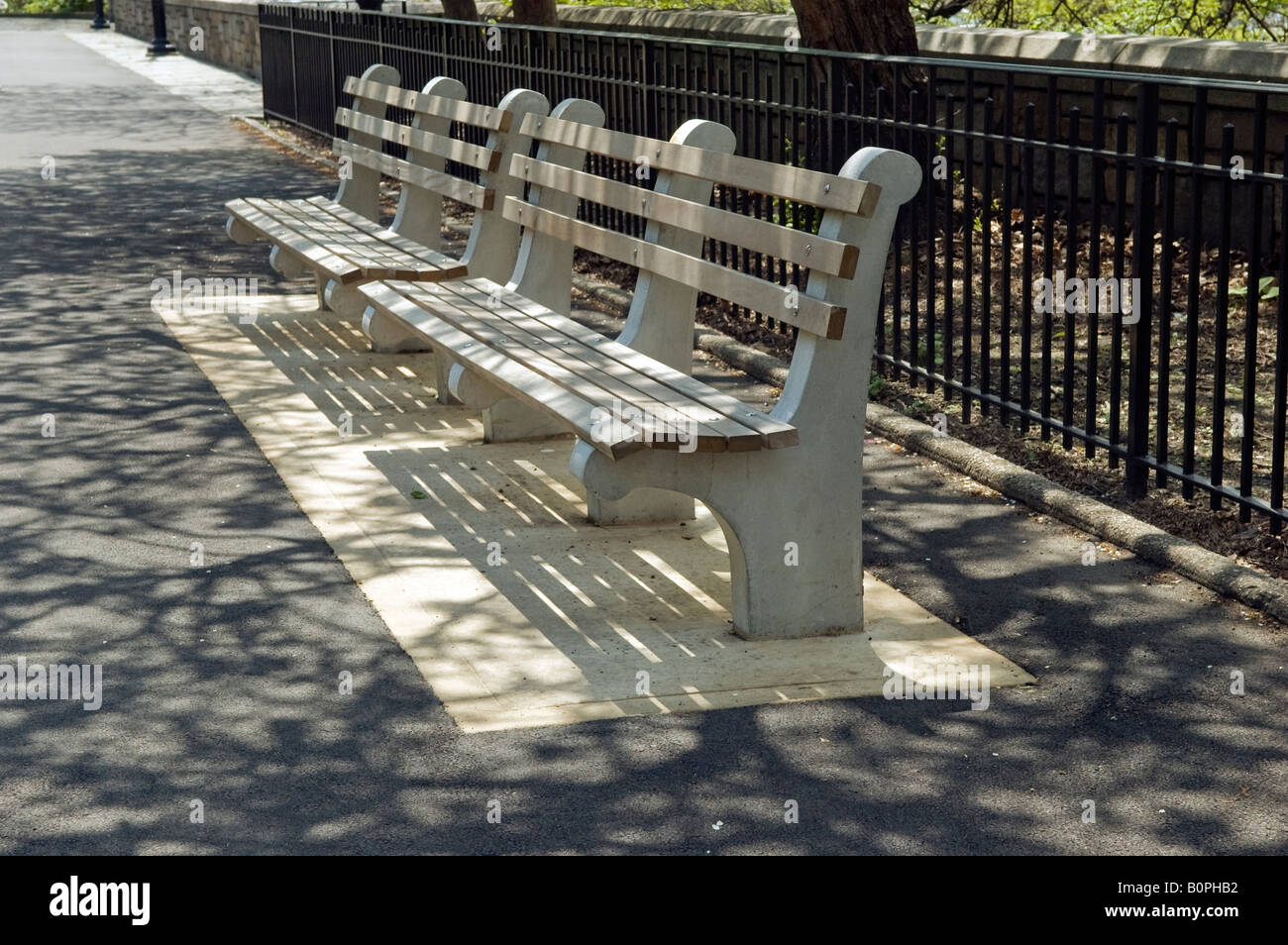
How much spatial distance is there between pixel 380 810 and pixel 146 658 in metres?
1.22

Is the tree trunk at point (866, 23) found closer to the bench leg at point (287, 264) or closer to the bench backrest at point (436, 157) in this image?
the bench backrest at point (436, 157)

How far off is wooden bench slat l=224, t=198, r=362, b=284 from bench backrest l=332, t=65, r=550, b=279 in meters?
0.53

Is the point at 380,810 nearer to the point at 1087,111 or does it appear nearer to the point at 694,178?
the point at 694,178

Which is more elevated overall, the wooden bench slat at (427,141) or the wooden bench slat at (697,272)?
the wooden bench slat at (427,141)

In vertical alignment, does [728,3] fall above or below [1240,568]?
above

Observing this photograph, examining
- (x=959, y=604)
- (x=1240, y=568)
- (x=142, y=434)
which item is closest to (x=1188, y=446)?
(x=1240, y=568)

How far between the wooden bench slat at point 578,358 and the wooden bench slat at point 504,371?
49mm

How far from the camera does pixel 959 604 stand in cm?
522

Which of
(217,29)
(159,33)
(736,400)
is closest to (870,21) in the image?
(736,400)

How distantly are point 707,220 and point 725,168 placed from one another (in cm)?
17

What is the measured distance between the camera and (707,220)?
5.32 metres

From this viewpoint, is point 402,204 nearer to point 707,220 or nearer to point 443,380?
point 443,380

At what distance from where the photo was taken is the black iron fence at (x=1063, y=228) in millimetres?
5641

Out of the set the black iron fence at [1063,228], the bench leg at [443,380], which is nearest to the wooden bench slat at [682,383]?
the bench leg at [443,380]
